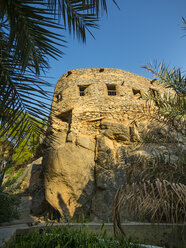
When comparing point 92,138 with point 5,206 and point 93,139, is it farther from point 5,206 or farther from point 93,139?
point 5,206

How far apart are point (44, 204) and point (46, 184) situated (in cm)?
182

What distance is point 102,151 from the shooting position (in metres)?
6.91

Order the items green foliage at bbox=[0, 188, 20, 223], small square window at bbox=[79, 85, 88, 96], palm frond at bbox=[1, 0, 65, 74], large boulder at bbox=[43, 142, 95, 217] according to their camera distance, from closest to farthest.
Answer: palm frond at bbox=[1, 0, 65, 74] < green foliage at bbox=[0, 188, 20, 223] < large boulder at bbox=[43, 142, 95, 217] < small square window at bbox=[79, 85, 88, 96]

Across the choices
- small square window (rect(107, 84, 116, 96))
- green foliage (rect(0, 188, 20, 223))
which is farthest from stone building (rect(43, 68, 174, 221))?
green foliage (rect(0, 188, 20, 223))

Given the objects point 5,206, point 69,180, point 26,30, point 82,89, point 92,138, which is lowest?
point 5,206

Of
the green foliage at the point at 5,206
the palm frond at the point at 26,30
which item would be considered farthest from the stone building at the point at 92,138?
the palm frond at the point at 26,30

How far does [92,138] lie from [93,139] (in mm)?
71

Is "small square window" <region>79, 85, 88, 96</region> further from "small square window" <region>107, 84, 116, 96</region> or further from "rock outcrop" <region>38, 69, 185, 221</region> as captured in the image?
"small square window" <region>107, 84, 116, 96</region>

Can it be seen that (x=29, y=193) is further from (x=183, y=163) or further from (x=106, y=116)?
(x=183, y=163)

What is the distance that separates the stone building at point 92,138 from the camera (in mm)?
6082

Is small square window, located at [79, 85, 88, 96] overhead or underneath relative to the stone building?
overhead

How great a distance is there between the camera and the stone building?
20.0ft

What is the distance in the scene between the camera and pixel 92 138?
7.61 m

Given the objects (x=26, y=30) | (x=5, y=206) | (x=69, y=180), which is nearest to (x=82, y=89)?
(x=69, y=180)
